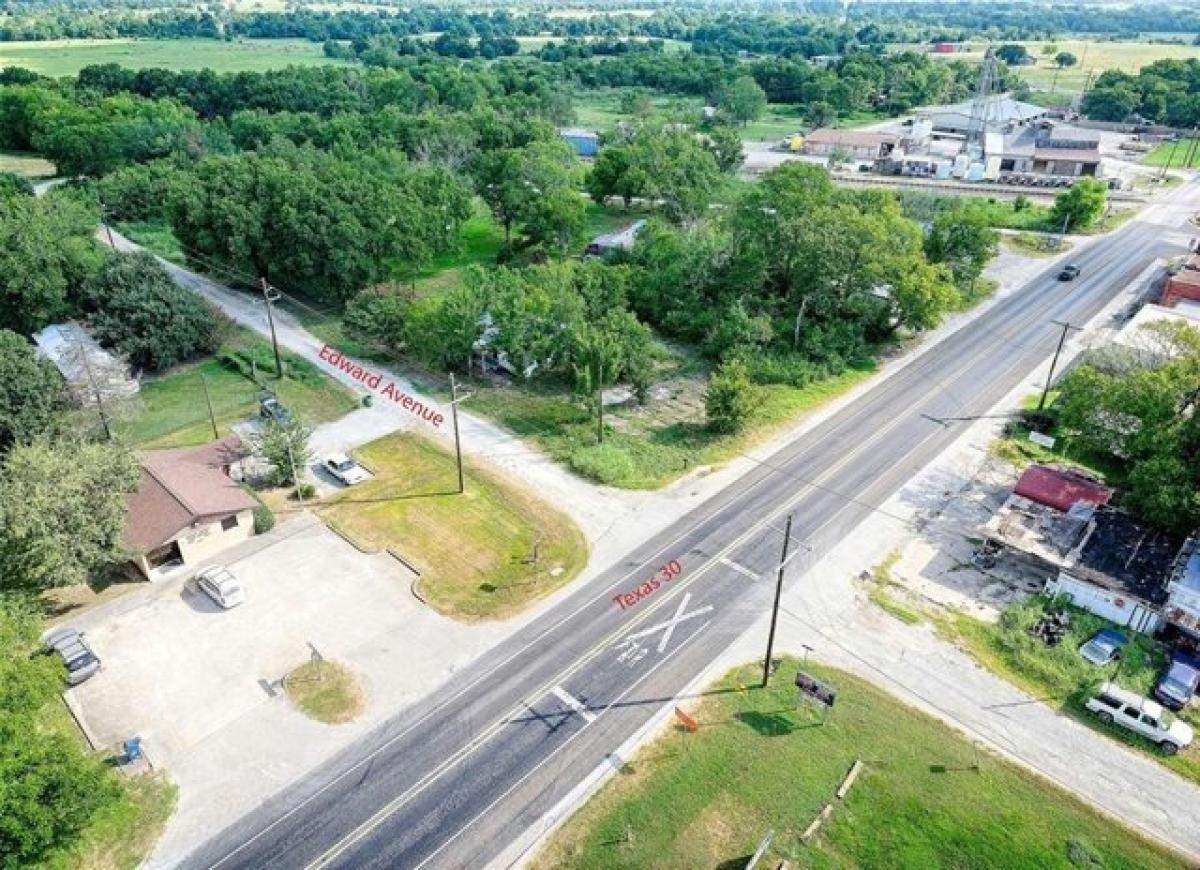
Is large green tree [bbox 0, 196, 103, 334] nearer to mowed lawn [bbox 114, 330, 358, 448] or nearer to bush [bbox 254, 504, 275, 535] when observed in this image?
mowed lawn [bbox 114, 330, 358, 448]

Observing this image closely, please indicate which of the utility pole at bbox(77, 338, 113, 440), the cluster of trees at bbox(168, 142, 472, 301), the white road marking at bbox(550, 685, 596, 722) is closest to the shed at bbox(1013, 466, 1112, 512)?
the white road marking at bbox(550, 685, 596, 722)

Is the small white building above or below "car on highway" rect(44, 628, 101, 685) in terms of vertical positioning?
above

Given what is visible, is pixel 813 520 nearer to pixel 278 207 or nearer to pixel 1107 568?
pixel 1107 568

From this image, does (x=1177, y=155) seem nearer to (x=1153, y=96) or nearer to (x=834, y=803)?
(x=1153, y=96)

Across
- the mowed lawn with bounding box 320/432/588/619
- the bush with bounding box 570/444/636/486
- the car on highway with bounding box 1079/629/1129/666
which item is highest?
the car on highway with bounding box 1079/629/1129/666

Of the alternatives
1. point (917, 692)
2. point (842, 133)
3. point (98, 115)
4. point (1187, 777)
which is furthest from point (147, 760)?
point (842, 133)

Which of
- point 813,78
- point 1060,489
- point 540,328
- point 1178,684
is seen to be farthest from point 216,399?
point 813,78

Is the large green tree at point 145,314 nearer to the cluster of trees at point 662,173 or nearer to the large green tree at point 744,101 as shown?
the cluster of trees at point 662,173
